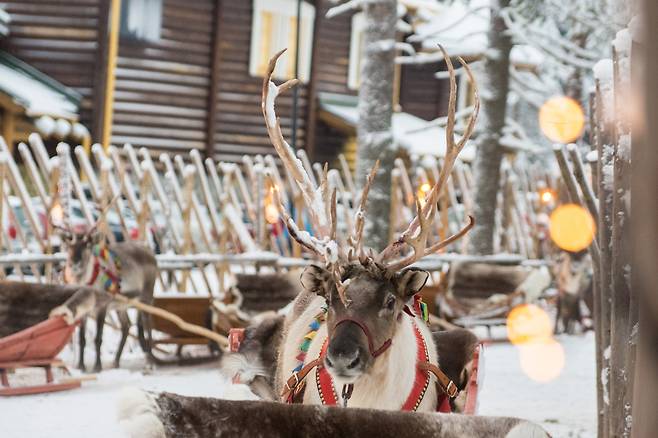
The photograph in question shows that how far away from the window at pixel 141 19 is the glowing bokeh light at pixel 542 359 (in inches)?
392

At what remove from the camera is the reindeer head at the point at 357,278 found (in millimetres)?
3381

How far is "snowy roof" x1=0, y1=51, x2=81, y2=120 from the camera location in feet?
53.1

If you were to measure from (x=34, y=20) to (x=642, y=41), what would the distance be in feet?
60.3

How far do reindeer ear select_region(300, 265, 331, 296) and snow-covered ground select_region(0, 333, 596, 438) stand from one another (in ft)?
7.89

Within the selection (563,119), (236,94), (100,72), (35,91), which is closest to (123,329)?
(563,119)

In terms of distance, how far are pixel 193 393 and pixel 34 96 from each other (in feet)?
32.5

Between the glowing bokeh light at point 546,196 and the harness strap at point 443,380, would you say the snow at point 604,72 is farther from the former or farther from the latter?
the glowing bokeh light at point 546,196

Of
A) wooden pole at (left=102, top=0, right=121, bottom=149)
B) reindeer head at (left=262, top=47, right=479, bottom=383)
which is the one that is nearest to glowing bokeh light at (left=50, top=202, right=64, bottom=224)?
wooden pole at (left=102, top=0, right=121, bottom=149)

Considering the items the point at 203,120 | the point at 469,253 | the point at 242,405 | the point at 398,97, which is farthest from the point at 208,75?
the point at 242,405

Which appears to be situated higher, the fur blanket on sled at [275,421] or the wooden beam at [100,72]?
the wooden beam at [100,72]

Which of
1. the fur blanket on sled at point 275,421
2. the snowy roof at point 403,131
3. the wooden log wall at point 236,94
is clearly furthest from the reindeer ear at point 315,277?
the wooden log wall at point 236,94

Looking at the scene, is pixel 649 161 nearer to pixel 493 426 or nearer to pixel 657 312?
pixel 657 312

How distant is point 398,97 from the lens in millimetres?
25109

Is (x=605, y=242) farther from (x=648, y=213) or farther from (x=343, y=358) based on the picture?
(x=648, y=213)
